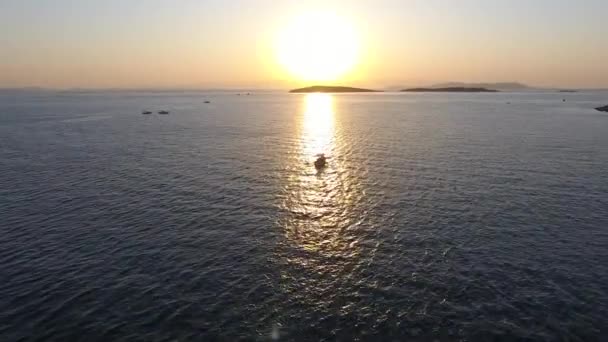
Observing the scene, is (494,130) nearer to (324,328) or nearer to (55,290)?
(324,328)

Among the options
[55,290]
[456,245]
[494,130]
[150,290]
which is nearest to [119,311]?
[150,290]

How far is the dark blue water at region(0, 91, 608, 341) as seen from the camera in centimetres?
3048

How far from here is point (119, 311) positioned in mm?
31891

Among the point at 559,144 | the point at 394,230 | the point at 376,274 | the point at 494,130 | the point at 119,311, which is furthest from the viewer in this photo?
the point at 494,130

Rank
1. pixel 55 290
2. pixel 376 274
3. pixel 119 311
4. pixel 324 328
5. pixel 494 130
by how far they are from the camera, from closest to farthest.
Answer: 1. pixel 324 328
2. pixel 119 311
3. pixel 55 290
4. pixel 376 274
5. pixel 494 130

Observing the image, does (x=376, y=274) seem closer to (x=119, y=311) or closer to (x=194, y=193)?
(x=119, y=311)

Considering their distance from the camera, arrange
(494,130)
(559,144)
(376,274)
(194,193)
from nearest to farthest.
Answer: (376,274) < (194,193) < (559,144) < (494,130)

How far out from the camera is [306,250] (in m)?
43.0

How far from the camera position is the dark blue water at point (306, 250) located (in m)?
30.5

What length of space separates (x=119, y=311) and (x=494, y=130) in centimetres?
13842

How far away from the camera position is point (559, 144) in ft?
338

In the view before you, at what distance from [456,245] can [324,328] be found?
835 inches

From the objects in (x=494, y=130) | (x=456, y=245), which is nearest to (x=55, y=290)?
(x=456, y=245)

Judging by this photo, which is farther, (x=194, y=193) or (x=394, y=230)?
(x=194, y=193)
